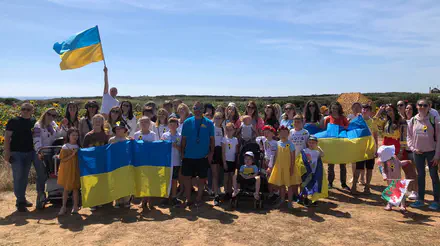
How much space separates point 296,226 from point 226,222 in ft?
3.94

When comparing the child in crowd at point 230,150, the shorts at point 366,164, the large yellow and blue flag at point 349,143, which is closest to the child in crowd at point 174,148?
the child in crowd at point 230,150

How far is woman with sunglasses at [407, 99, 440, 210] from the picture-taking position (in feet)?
20.7

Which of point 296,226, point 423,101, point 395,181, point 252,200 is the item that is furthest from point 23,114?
point 423,101

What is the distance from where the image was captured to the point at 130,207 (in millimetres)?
6961

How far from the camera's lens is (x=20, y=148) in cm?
667

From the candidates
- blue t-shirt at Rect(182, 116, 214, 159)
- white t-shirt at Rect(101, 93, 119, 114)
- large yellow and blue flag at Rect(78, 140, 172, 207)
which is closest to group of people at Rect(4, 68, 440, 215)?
blue t-shirt at Rect(182, 116, 214, 159)

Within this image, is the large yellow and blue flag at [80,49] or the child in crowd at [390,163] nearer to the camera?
the child in crowd at [390,163]

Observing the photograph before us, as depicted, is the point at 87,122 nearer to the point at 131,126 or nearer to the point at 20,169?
the point at 131,126

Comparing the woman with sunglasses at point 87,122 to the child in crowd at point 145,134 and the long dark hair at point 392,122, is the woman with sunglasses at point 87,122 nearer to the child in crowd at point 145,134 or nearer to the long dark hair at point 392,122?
the child in crowd at point 145,134

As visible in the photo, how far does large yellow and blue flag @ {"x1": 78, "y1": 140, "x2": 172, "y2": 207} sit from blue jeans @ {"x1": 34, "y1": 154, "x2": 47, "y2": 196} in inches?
48.5

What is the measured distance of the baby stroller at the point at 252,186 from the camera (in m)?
6.64

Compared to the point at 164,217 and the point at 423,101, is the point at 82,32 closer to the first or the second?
the point at 164,217

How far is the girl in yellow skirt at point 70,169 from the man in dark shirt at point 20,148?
3.11ft

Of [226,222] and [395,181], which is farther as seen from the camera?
[395,181]
